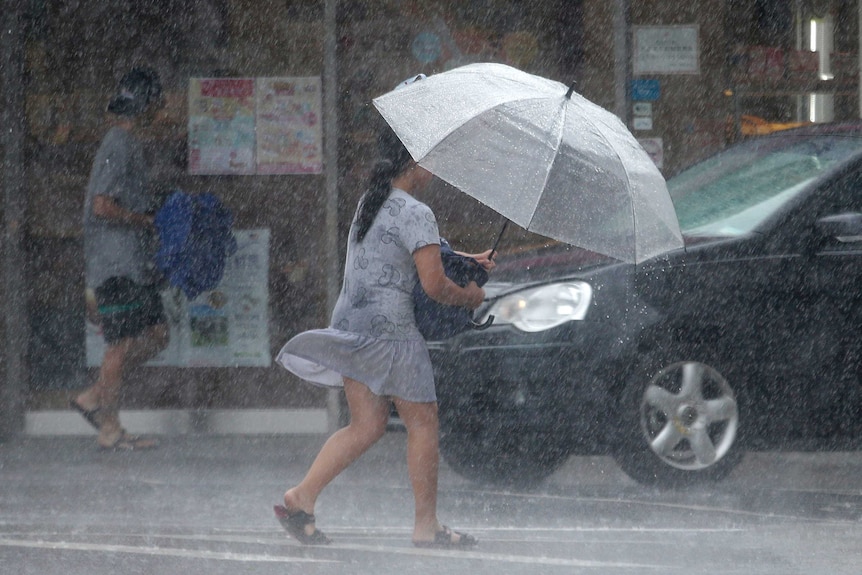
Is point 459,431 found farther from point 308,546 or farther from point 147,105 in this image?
point 147,105

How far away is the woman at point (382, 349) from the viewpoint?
585cm

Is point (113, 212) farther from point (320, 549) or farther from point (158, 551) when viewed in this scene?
point (320, 549)

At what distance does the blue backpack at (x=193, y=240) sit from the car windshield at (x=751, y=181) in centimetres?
269

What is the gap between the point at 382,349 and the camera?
5.87 m

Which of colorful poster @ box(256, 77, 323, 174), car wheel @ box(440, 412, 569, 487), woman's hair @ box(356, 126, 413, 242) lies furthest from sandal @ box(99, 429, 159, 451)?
woman's hair @ box(356, 126, 413, 242)

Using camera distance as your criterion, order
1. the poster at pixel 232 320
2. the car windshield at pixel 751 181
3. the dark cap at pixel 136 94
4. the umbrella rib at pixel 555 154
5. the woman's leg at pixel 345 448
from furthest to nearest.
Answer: the poster at pixel 232 320 → the dark cap at pixel 136 94 → the car windshield at pixel 751 181 → the woman's leg at pixel 345 448 → the umbrella rib at pixel 555 154

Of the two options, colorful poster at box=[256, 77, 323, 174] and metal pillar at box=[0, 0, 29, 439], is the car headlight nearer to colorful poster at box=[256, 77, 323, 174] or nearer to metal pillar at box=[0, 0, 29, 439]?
colorful poster at box=[256, 77, 323, 174]

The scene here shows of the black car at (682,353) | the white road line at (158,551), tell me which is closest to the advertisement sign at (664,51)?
the black car at (682,353)

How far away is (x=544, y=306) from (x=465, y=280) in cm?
152

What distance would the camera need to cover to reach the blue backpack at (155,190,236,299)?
9.16 m

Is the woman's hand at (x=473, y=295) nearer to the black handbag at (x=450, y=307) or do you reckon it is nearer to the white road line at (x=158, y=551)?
the black handbag at (x=450, y=307)

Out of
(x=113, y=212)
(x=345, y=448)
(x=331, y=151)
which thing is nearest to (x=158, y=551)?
(x=345, y=448)

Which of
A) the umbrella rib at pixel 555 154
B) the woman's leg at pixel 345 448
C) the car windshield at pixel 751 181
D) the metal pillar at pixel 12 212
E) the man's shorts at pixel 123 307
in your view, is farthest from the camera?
the metal pillar at pixel 12 212

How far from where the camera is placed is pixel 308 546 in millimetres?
6043
